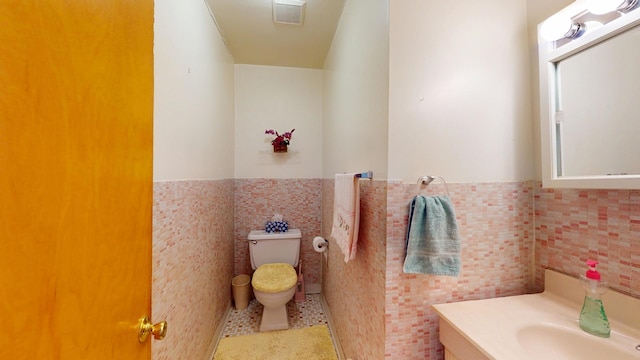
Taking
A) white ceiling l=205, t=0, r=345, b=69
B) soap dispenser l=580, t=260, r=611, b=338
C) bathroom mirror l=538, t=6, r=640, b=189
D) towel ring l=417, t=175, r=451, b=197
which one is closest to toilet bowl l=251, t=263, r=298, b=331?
towel ring l=417, t=175, r=451, b=197

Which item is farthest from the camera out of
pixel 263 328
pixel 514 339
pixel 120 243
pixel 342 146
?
pixel 263 328

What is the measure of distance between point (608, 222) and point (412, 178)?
0.69 metres

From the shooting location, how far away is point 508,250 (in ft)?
3.55

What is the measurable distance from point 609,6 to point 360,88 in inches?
36.4

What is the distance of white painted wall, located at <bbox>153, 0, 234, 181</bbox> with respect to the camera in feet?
3.27

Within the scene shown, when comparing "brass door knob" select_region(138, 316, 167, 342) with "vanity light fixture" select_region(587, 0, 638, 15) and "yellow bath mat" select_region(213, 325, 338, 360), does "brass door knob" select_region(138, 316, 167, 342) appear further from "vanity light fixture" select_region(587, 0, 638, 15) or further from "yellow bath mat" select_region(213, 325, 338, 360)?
"vanity light fixture" select_region(587, 0, 638, 15)

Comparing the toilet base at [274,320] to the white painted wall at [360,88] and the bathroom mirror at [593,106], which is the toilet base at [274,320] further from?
the bathroom mirror at [593,106]

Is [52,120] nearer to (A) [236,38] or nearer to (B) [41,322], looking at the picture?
(B) [41,322]

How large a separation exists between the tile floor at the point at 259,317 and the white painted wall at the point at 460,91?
5.47 ft

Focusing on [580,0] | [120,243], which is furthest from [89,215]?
[580,0]

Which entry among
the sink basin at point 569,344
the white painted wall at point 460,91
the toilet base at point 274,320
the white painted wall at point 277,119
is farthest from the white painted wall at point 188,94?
the sink basin at point 569,344

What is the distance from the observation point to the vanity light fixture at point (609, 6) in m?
0.78

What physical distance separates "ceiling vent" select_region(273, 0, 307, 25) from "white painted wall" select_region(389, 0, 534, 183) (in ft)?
2.90

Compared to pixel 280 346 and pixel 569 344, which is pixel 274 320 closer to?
pixel 280 346
